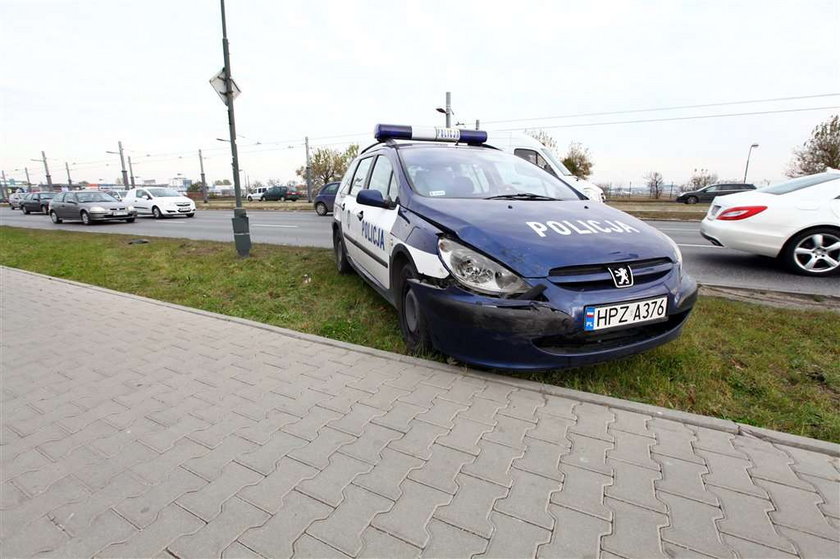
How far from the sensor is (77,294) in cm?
541

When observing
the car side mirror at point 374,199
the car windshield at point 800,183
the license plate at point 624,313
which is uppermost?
the car windshield at point 800,183

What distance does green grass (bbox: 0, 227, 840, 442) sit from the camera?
2.55 m

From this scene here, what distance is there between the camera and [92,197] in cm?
1773

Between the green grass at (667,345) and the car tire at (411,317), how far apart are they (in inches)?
8.3

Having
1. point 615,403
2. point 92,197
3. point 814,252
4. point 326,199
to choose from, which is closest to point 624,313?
point 615,403

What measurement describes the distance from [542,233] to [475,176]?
49.6 inches

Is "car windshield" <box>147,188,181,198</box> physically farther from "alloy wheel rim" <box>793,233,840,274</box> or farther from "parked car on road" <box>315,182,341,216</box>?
"alloy wheel rim" <box>793,233,840,274</box>

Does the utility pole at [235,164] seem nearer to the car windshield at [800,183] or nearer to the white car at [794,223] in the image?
the white car at [794,223]

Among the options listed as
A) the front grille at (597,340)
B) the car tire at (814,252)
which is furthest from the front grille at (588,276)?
the car tire at (814,252)

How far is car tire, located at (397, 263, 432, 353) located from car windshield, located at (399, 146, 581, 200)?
725 mm

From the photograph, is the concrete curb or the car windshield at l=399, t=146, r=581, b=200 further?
the car windshield at l=399, t=146, r=581, b=200

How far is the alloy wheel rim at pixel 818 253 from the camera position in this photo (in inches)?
212

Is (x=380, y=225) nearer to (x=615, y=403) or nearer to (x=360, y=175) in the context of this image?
(x=360, y=175)

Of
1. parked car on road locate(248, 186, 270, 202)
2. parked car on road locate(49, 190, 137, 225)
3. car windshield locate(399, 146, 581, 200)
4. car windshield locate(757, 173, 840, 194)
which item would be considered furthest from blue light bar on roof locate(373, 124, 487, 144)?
parked car on road locate(248, 186, 270, 202)
